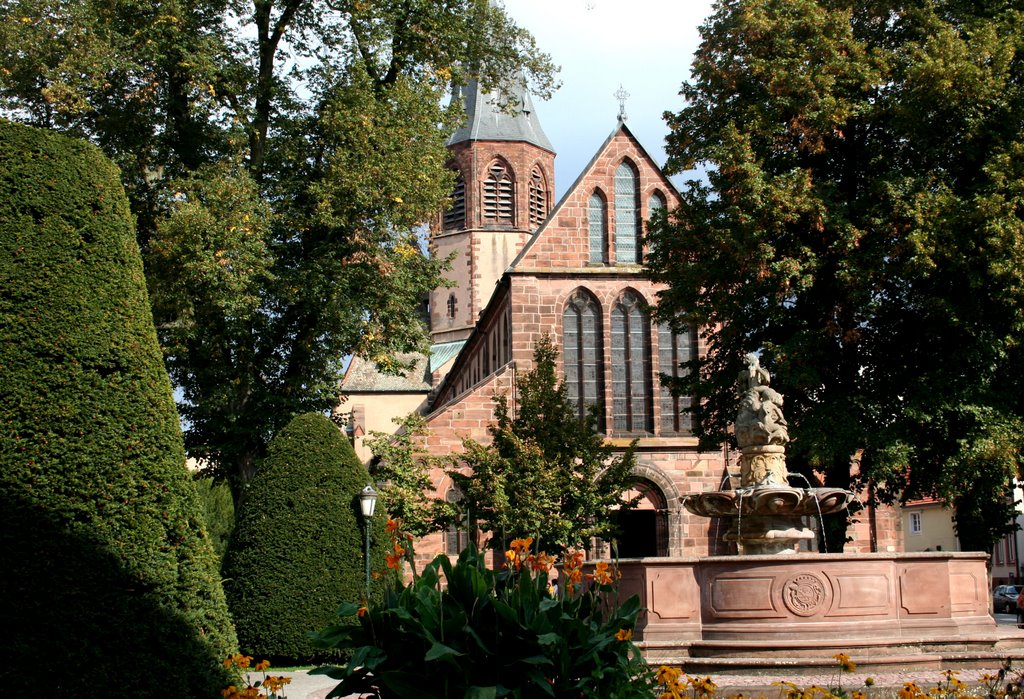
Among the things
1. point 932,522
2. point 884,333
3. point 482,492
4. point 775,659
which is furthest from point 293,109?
point 932,522

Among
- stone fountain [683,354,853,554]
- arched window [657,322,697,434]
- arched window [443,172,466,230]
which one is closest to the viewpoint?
stone fountain [683,354,853,554]

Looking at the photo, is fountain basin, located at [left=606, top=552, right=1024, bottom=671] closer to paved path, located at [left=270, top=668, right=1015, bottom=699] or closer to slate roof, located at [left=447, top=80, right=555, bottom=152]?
paved path, located at [left=270, top=668, right=1015, bottom=699]

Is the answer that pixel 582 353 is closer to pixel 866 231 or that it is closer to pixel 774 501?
pixel 866 231

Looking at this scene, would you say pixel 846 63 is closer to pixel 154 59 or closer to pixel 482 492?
pixel 482 492

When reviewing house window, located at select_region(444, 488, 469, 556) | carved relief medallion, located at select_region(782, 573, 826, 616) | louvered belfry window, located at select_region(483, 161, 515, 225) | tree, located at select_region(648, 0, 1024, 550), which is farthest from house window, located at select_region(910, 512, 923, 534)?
carved relief medallion, located at select_region(782, 573, 826, 616)

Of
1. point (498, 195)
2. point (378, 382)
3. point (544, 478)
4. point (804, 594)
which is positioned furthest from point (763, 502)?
point (498, 195)

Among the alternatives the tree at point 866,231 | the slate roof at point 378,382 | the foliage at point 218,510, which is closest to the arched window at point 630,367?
the tree at point 866,231

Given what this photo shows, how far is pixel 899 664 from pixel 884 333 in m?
10.2

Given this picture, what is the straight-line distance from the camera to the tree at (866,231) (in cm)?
1848

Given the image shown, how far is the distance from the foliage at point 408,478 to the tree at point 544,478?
123 cm

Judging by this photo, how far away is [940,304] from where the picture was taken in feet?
60.0

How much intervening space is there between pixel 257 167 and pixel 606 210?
44.5 ft

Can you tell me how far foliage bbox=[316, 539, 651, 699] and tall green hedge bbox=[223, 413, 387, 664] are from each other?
11155 millimetres

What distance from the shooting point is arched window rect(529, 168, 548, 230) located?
5947cm
